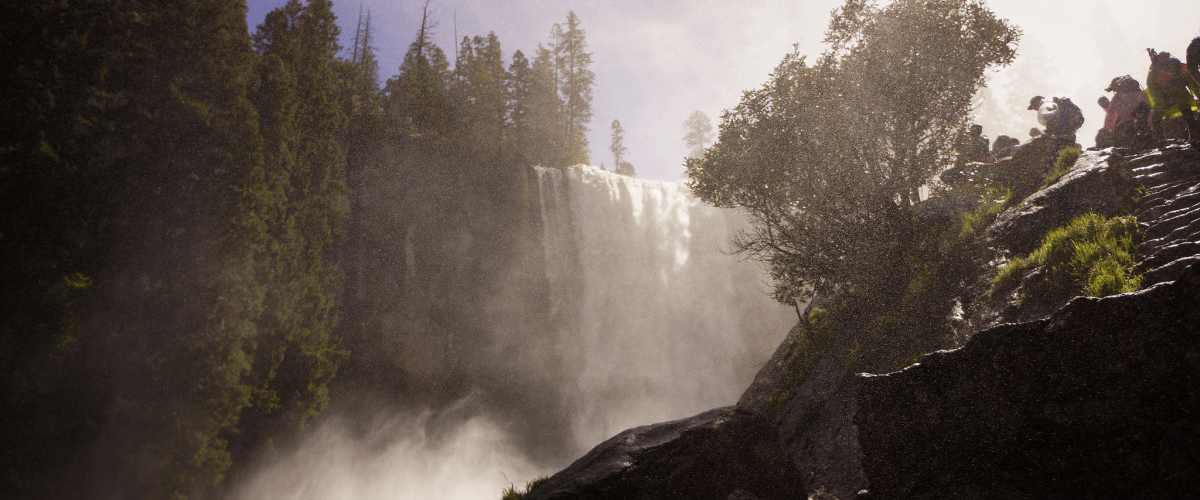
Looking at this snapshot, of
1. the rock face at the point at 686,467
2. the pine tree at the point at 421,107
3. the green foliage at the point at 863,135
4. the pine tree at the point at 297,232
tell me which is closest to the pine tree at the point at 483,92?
the pine tree at the point at 421,107

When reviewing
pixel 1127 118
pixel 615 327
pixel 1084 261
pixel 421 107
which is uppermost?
pixel 421 107

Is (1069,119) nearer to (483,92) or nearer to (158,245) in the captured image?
(158,245)

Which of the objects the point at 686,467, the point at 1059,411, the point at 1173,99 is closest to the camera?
the point at 1059,411

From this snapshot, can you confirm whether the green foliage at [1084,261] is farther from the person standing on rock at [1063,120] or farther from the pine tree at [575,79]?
the pine tree at [575,79]

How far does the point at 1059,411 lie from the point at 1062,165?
28.5 feet

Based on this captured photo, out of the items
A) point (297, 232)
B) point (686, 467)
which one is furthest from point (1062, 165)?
point (297, 232)

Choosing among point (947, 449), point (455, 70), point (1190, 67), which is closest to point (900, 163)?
point (1190, 67)

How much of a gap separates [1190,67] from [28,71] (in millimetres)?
24851

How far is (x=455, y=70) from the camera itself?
128ft

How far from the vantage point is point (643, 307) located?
28438mm

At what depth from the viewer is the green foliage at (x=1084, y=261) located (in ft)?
19.7

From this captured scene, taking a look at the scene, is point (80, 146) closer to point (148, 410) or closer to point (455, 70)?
point (148, 410)

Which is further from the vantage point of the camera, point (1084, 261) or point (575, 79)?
point (575, 79)

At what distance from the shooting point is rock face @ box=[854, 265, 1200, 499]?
342cm
